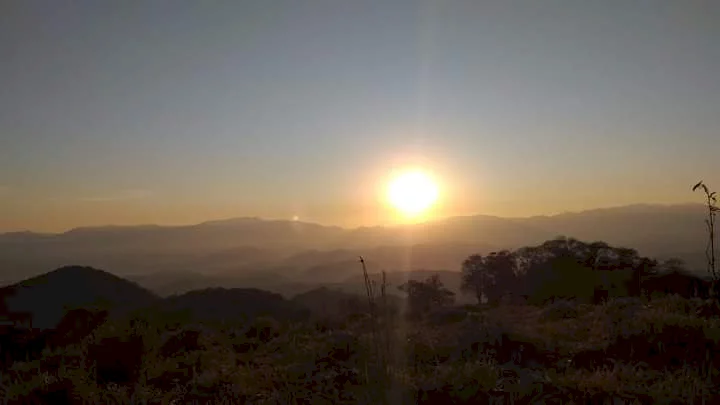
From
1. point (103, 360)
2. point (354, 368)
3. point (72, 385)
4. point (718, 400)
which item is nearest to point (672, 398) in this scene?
point (718, 400)

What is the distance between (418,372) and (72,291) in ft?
291

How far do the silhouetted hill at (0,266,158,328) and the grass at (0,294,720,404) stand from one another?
67773 mm

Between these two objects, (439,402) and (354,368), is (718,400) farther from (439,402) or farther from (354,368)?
(354,368)

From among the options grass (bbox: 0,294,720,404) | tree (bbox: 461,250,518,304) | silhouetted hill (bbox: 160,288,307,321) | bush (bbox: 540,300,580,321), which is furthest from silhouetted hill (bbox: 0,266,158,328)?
grass (bbox: 0,294,720,404)

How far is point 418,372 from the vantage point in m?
7.38

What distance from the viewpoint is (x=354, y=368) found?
7.91m

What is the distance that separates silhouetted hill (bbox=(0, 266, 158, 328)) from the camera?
7275cm

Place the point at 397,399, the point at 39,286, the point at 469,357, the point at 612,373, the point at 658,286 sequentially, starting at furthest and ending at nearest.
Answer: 1. the point at 39,286
2. the point at 658,286
3. the point at 469,357
4. the point at 612,373
5. the point at 397,399

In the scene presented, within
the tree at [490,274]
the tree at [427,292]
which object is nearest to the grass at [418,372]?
the tree at [490,274]

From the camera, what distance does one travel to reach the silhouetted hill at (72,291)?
72750 mm

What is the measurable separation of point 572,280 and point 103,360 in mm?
39744

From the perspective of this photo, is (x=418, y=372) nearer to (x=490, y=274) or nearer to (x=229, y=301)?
(x=490, y=274)

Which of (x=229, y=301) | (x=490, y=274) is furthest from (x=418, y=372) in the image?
(x=229, y=301)

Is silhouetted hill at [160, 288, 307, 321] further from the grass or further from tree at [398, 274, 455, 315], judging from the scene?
the grass
